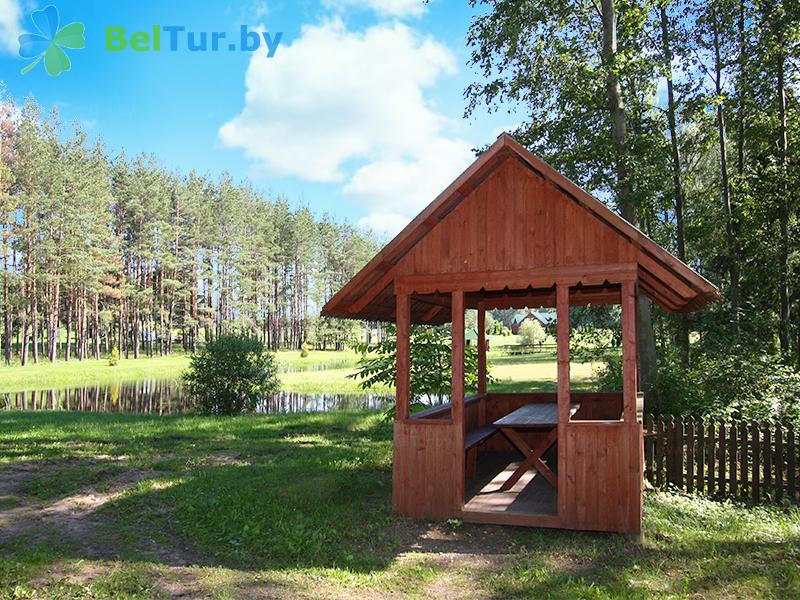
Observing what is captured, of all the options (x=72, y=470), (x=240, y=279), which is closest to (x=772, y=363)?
(x=72, y=470)

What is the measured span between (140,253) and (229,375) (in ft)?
135

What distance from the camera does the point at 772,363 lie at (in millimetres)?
14078

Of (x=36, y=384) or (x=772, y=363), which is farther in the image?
(x=36, y=384)

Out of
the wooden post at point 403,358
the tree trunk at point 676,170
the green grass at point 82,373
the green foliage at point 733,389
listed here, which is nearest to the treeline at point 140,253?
the green grass at point 82,373

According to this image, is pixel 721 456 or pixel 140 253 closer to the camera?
pixel 721 456

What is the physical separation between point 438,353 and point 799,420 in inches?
301

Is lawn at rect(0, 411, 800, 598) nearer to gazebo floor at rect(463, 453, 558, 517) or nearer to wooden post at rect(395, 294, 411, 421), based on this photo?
gazebo floor at rect(463, 453, 558, 517)

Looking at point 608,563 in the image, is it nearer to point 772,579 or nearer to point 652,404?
point 772,579

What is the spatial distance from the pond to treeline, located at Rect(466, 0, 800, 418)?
1112 centimetres

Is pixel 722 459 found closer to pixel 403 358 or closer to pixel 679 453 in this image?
pixel 679 453

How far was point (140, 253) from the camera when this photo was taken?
2233 inches

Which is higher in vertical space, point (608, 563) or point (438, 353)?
point (438, 353)

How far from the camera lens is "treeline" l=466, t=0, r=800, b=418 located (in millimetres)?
15242

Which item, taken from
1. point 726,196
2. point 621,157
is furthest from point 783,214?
point 621,157
